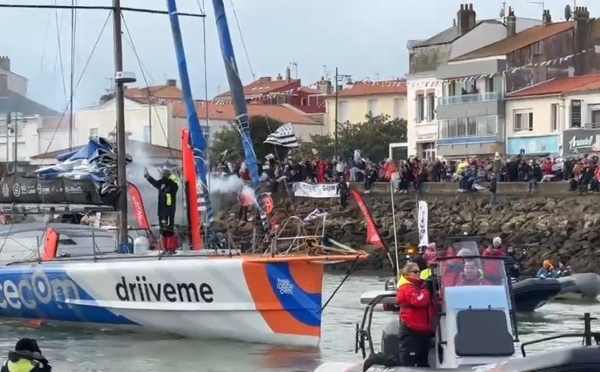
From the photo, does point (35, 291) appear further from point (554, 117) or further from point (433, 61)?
point (433, 61)

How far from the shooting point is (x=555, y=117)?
64.8 m

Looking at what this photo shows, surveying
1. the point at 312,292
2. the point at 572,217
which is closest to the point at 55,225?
the point at 312,292

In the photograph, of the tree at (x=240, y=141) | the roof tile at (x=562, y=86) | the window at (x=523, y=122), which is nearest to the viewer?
the roof tile at (x=562, y=86)

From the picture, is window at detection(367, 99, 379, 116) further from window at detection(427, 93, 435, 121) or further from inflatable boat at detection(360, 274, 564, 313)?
inflatable boat at detection(360, 274, 564, 313)

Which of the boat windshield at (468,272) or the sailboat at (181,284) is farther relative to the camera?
the sailboat at (181,284)

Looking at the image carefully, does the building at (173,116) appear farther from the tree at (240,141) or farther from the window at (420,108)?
the window at (420,108)

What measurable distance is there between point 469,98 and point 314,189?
64.0ft

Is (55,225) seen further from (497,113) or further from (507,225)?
(497,113)

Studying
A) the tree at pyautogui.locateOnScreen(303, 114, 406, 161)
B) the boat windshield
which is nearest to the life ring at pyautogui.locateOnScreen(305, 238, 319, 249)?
the boat windshield

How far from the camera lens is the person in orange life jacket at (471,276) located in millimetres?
Result: 14891

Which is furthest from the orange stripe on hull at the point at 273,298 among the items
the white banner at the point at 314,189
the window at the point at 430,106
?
the window at the point at 430,106

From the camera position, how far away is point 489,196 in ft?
163

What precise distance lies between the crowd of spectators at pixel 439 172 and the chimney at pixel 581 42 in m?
17.8

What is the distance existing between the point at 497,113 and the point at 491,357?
5415cm
